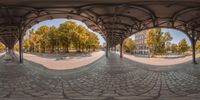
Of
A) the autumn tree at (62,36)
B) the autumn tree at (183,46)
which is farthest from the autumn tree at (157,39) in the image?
the autumn tree at (183,46)

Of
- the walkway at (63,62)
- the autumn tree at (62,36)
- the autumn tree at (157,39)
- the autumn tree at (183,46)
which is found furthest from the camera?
the autumn tree at (183,46)

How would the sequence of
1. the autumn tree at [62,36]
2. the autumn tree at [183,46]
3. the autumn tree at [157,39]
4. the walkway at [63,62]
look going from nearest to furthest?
1. the walkway at [63,62]
2. the autumn tree at [157,39]
3. the autumn tree at [62,36]
4. the autumn tree at [183,46]

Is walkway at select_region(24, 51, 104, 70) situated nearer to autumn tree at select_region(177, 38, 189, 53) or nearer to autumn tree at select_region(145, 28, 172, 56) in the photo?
autumn tree at select_region(145, 28, 172, 56)

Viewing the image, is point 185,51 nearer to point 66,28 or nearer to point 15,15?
point 66,28

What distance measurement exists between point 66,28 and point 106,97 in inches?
1567

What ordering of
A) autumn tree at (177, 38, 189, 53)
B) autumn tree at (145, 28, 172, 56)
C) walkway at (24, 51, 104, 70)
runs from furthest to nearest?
autumn tree at (177, 38, 189, 53), autumn tree at (145, 28, 172, 56), walkway at (24, 51, 104, 70)

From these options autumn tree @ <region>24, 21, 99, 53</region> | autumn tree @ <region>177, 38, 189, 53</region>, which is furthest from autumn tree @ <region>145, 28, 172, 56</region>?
autumn tree @ <region>177, 38, 189, 53</region>

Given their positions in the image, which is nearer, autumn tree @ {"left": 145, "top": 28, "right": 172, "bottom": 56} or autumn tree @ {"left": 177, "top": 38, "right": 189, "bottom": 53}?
autumn tree @ {"left": 145, "top": 28, "right": 172, "bottom": 56}

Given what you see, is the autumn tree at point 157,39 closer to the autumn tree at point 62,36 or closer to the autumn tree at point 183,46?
the autumn tree at point 62,36

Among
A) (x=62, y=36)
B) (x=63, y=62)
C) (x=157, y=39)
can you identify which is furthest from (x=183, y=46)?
(x=63, y=62)

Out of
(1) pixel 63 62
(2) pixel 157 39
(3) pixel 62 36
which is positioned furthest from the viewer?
(3) pixel 62 36

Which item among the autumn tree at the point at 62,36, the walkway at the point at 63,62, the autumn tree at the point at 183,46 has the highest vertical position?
the autumn tree at the point at 62,36

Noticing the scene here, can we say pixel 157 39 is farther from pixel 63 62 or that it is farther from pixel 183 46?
pixel 63 62

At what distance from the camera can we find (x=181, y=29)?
72.7ft
